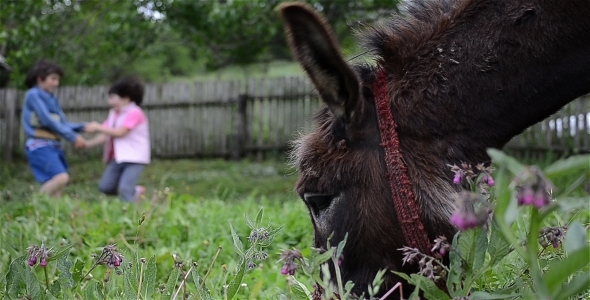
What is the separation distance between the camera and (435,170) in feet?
6.63

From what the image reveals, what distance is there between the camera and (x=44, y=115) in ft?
24.6

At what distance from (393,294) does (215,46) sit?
13.1 metres

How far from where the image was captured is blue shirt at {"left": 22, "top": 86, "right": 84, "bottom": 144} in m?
7.49

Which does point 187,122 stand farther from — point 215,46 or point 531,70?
point 531,70

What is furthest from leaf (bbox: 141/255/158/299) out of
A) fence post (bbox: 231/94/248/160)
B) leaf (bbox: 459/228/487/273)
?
fence post (bbox: 231/94/248/160)

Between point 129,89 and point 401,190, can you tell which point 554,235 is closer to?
point 401,190

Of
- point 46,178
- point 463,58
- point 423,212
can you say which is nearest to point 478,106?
point 463,58

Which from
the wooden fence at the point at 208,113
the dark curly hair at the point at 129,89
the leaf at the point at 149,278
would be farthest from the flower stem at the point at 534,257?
the wooden fence at the point at 208,113

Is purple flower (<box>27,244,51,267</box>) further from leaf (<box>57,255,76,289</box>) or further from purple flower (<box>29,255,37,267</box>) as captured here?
leaf (<box>57,255,76,289</box>)

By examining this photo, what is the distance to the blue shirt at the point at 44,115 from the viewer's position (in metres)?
7.49

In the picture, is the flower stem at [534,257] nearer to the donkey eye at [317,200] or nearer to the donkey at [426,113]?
the donkey at [426,113]

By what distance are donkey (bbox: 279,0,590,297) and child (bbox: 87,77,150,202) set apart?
→ 574cm

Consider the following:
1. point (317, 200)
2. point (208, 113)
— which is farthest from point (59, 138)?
point (208, 113)

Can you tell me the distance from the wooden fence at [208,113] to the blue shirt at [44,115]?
7373 mm
